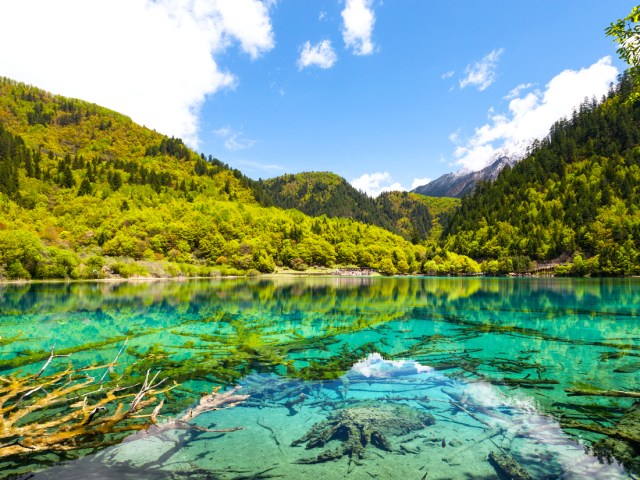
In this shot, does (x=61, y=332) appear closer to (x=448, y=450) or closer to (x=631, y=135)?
(x=448, y=450)

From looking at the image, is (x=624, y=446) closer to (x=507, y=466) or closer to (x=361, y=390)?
(x=507, y=466)

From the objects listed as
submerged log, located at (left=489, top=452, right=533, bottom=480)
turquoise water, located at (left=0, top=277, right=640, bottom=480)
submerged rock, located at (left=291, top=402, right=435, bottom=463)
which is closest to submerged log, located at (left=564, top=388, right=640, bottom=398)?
turquoise water, located at (left=0, top=277, right=640, bottom=480)

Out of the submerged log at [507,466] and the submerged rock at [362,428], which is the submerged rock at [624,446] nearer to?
the submerged log at [507,466]

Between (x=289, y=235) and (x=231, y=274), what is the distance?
4761 cm

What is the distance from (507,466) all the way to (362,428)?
9.20 feet

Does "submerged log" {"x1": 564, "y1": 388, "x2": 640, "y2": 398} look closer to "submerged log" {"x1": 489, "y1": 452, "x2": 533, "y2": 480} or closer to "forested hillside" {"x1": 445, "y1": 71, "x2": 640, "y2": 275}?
"submerged log" {"x1": 489, "y1": 452, "x2": 533, "y2": 480}

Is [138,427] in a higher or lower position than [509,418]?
higher

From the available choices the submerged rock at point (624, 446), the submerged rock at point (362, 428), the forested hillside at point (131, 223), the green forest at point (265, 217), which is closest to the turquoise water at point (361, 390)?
the submerged rock at point (362, 428)

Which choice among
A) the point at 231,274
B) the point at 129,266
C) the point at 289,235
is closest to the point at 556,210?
the point at 289,235

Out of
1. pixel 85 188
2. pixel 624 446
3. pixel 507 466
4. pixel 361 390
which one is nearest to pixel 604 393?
pixel 624 446

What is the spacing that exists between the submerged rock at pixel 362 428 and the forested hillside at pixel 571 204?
131272 mm

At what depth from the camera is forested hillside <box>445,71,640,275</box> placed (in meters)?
121

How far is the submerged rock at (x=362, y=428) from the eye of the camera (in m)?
7.07

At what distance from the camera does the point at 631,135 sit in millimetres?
157875
